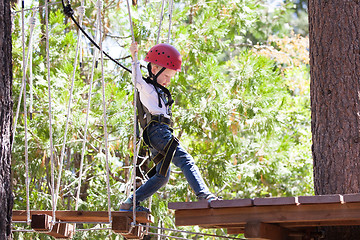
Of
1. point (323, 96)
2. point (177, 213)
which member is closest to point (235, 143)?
point (323, 96)

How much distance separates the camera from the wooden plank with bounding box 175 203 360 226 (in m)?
2.83

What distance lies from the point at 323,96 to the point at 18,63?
4028 millimetres

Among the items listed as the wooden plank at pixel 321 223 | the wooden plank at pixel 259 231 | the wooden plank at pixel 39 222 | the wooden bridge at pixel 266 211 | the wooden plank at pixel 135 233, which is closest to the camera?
the wooden bridge at pixel 266 211

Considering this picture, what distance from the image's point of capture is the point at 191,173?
11.1ft

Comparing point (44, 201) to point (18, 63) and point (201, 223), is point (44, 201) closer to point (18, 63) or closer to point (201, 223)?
point (18, 63)

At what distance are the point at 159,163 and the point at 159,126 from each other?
0.67 feet

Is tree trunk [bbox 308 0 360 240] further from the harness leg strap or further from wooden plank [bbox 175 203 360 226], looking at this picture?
the harness leg strap

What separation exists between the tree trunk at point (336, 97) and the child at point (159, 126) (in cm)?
73

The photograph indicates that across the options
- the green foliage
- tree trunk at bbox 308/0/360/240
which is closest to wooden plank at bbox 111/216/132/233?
tree trunk at bbox 308/0/360/240

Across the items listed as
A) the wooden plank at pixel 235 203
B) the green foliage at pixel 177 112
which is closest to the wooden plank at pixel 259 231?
the wooden plank at pixel 235 203

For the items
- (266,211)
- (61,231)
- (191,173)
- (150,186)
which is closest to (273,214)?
(266,211)

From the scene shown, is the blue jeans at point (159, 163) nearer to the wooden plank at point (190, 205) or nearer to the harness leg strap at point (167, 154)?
the harness leg strap at point (167, 154)

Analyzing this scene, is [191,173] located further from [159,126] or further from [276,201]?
[276,201]

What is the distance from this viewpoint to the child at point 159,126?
342cm
